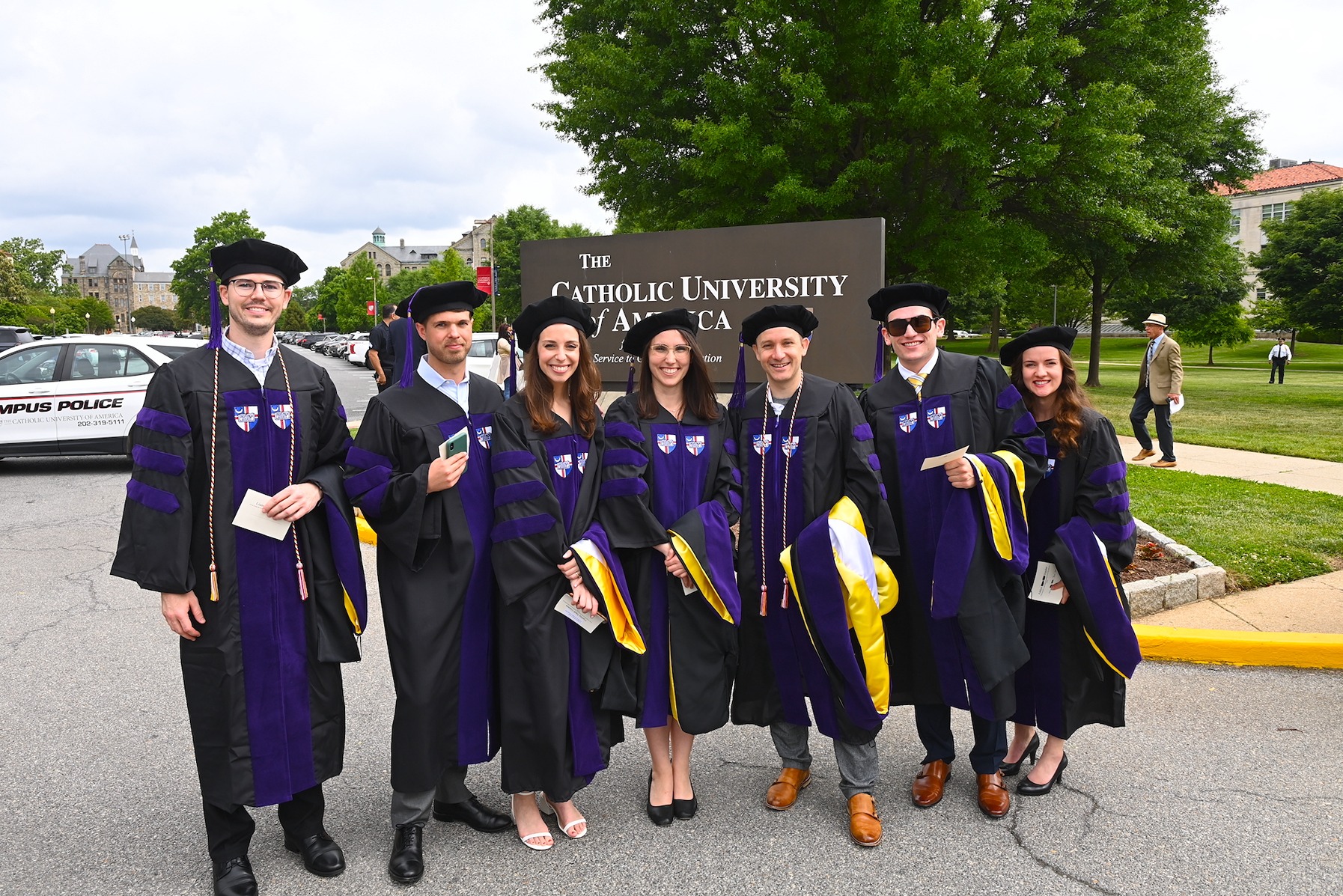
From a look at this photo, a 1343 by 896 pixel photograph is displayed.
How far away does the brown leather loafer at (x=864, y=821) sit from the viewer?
298cm

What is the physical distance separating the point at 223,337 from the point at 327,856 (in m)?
1.75

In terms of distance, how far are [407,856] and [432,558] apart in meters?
0.98

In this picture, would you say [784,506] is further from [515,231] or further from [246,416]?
[515,231]

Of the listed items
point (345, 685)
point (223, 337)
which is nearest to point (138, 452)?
point (223, 337)

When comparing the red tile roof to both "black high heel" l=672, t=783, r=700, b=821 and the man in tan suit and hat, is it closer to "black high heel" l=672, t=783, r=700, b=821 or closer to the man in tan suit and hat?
the man in tan suit and hat

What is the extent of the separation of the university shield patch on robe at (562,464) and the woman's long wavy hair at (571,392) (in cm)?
10

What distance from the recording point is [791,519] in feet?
10.6

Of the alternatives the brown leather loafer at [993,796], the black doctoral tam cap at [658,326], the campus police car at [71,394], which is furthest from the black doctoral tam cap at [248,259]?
the campus police car at [71,394]

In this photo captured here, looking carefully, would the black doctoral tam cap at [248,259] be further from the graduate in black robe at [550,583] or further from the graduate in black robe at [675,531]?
the graduate in black robe at [675,531]

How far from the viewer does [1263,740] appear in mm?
3672

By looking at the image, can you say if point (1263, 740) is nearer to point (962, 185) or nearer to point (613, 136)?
point (962, 185)

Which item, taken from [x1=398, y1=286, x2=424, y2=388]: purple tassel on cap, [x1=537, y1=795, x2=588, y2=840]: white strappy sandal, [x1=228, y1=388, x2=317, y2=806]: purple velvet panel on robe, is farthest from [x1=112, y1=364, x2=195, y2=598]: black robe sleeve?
[x1=537, y1=795, x2=588, y2=840]: white strappy sandal

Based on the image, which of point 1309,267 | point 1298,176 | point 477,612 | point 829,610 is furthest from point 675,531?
point 1298,176

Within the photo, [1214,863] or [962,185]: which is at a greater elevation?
[962,185]
